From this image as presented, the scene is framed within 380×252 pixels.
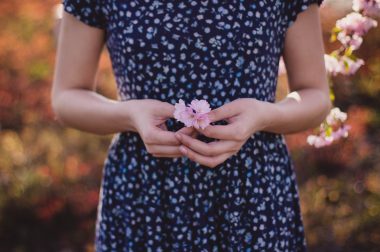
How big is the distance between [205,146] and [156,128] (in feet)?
0.38

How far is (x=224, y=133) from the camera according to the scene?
101 centimetres

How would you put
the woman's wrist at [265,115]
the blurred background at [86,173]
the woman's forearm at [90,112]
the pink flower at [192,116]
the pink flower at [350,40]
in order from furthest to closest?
1. the blurred background at [86,173]
2. the pink flower at [350,40]
3. the woman's forearm at [90,112]
4. the woman's wrist at [265,115]
5. the pink flower at [192,116]

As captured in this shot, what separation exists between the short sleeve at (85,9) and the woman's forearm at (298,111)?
467 mm

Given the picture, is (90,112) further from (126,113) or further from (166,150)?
(166,150)

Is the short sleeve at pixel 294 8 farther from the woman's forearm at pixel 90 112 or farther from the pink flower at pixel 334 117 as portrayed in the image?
the woman's forearm at pixel 90 112

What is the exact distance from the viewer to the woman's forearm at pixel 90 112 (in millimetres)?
1202

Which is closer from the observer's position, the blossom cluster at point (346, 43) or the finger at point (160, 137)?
the finger at point (160, 137)

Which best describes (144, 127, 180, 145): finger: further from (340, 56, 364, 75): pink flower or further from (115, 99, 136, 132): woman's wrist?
(340, 56, 364, 75): pink flower

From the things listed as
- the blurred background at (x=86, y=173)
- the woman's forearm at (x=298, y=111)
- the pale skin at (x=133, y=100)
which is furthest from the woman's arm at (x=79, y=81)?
the blurred background at (x=86, y=173)

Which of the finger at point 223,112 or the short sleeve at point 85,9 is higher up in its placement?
the short sleeve at point 85,9

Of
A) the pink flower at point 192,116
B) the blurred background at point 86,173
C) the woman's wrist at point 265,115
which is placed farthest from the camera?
the blurred background at point 86,173

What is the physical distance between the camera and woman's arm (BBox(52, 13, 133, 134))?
1.25 metres

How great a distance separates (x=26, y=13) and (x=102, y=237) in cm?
601

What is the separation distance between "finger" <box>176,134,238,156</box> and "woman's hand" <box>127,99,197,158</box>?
1 cm
